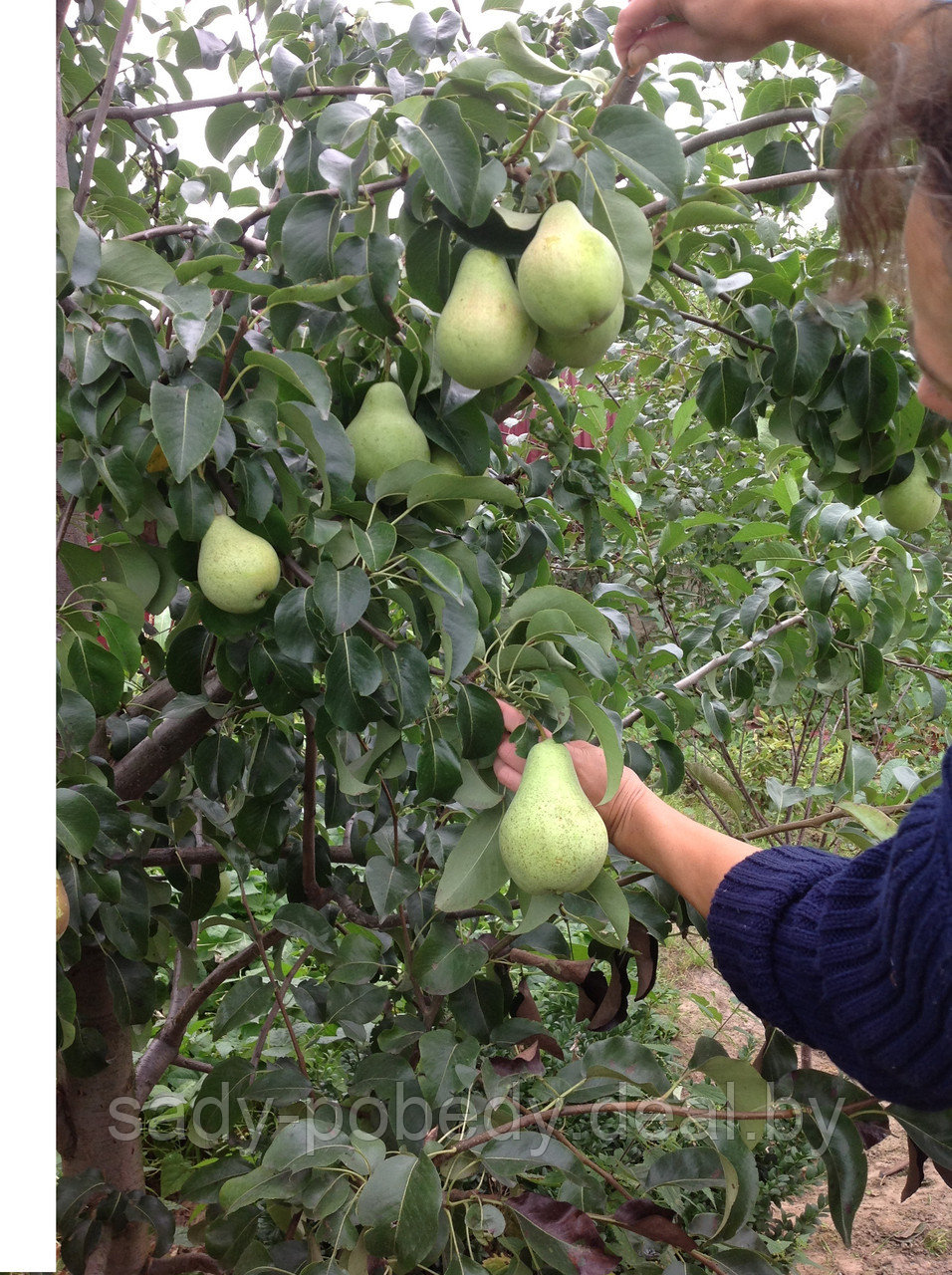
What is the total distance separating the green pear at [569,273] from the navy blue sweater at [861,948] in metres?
0.43

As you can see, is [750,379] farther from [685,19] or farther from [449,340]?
[449,340]

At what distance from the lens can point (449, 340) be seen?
2.61ft

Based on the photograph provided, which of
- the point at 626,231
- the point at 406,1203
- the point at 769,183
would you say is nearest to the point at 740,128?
the point at 769,183

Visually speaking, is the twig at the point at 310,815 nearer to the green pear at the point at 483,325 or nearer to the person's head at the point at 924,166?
the green pear at the point at 483,325

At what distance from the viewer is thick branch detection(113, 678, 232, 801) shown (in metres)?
1.26

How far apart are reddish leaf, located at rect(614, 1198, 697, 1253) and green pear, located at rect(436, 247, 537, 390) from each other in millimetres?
778

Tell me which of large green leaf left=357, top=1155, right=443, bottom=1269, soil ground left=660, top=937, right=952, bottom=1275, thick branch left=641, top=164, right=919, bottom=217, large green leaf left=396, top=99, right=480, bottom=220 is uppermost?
large green leaf left=396, top=99, right=480, bottom=220

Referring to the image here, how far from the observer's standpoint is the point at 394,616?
67.2 inches

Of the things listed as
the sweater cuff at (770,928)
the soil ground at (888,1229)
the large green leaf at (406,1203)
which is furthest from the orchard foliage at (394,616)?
the soil ground at (888,1229)

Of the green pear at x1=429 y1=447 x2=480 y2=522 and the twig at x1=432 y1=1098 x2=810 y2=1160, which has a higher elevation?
the green pear at x1=429 y1=447 x2=480 y2=522

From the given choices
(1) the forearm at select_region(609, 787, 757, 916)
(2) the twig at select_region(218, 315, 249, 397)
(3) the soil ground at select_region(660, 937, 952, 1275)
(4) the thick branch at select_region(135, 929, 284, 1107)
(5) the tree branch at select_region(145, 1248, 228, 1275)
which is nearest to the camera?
(2) the twig at select_region(218, 315, 249, 397)

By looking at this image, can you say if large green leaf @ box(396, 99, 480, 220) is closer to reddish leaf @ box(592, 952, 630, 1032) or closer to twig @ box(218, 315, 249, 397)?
twig @ box(218, 315, 249, 397)

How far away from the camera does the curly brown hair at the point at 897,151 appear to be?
0.72 metres

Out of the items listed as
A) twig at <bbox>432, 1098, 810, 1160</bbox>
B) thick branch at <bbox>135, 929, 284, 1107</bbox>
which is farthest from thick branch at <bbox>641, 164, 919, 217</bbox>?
thick branch at <bbox>135, 929, 284, 1107</bbox>
